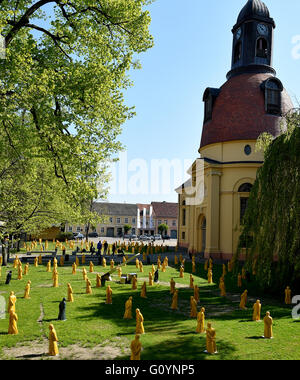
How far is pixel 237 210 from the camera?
28656 millimetres

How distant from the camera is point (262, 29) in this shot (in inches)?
1197

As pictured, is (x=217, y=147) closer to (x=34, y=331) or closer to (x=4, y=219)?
(x=4, y=219)

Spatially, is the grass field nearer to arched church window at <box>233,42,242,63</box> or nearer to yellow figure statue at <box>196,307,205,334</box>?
yellow figure statue at <box>196,307,205,334</box>

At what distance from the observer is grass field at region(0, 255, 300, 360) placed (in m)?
8.27

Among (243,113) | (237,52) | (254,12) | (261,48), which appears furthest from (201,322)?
(254,12)

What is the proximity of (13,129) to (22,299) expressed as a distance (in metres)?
6.97

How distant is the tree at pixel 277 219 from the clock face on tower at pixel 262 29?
1937 centimetres

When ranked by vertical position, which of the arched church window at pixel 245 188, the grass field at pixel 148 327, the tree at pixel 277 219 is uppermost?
the arched church window at pixel 245 188

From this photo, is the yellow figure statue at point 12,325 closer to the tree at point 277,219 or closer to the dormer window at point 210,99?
the tree at point 277,219

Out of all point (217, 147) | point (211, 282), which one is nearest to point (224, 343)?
point (211, 282)

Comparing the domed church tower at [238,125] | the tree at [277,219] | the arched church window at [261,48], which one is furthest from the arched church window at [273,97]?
the tree at [277,219]

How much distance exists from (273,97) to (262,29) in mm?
6722

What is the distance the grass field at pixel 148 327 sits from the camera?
27.1 feet

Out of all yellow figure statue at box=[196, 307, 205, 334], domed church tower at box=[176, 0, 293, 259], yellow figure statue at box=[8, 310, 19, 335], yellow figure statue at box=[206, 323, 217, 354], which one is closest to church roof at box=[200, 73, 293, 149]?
domed church tower at box=[176, 0, 293, 259]
